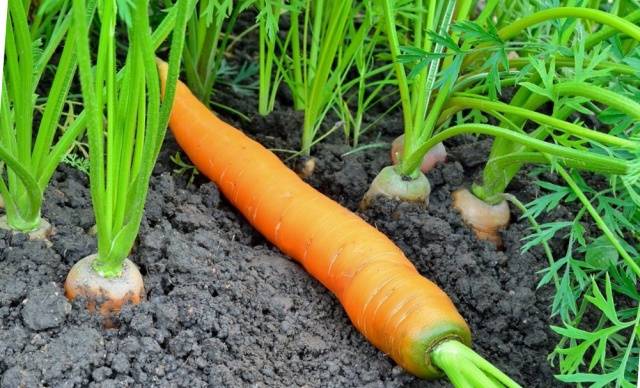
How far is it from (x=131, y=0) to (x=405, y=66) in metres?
0.82

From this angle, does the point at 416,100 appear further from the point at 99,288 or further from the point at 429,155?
the point at 99,288

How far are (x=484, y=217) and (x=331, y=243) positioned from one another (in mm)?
321

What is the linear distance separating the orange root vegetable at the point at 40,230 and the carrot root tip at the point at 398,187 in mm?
634

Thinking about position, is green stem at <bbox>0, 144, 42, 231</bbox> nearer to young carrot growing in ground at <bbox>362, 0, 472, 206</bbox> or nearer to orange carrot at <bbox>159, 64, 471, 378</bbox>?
orange carrot at <bbox>159, 64, 471, 378</bbox>

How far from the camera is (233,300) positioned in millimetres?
1715

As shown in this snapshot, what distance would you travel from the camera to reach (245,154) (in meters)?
2.02

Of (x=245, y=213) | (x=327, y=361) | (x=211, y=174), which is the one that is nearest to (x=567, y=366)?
(x=327, y=361)

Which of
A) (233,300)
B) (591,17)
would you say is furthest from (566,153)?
(233,300)

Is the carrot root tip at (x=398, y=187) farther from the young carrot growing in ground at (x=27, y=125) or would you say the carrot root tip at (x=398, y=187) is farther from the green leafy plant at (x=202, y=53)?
the young carrot growing in ground at (x=27, y=125)

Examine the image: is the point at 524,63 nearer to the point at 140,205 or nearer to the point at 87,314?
the point at 140,205

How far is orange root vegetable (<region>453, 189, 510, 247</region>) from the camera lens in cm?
193

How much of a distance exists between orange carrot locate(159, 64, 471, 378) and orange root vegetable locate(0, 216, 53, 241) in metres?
0.42

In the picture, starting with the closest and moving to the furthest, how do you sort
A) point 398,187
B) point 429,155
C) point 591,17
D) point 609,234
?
A: point 591,17 < point 609,234 < point 398,187 < point 429,155

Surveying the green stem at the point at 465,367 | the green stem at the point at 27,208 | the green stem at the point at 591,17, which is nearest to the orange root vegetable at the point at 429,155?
the green stem at the point at 591,17
